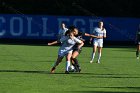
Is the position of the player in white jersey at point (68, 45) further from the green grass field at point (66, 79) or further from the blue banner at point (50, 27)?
the blue banner at point (50, 27)

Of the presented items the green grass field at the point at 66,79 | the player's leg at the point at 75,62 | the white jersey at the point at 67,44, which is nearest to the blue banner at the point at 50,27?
the green grass field at the point at 66,79

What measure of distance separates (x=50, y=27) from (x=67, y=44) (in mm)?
29000

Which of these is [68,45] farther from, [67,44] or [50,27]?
[50,27]

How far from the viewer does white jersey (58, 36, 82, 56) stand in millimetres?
24859

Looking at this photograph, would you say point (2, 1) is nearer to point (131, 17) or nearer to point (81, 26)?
point (81, 26)

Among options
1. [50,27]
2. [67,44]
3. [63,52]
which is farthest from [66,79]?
[50,27]

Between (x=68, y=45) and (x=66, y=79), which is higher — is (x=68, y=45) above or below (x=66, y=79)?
above

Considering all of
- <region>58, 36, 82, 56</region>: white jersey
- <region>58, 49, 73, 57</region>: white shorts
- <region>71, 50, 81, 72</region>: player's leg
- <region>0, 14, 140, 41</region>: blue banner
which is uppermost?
<region>58, 36, 82, 56</region>: white jersey

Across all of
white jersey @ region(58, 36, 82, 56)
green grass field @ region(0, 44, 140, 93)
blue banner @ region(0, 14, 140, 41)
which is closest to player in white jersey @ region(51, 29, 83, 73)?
white jersey @ region(58, 36, 82, 56)

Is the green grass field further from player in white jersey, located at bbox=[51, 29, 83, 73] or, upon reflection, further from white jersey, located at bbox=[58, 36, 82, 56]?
white jersey, located at bbox=[58, 36, 82, 56]

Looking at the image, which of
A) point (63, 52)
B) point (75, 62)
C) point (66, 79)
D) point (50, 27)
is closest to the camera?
point (66, 79)

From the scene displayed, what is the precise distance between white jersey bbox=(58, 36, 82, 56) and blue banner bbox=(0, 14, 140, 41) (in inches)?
1123

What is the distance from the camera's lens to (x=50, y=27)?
53.9 metres

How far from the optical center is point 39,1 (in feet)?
190
